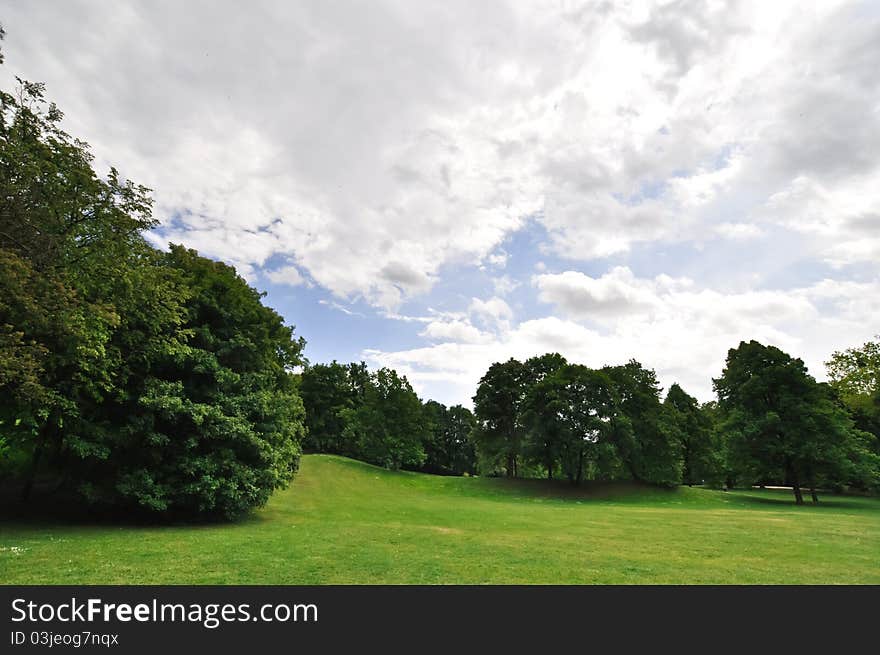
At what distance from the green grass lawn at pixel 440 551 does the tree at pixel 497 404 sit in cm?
3170

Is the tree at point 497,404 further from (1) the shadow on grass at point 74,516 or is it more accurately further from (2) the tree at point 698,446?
(1) the shadow on grass at point 74,516

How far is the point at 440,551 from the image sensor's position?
13.9 metres

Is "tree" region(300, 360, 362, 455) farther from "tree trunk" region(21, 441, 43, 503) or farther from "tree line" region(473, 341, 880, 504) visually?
"tree trunk" region(21, 441, 43, 503)

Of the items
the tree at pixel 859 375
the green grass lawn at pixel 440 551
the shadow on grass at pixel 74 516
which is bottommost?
the shadow on grass at pixel 74 516

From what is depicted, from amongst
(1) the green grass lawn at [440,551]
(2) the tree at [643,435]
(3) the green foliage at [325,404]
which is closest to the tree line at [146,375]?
(1) the green grass lawn at [440,551]

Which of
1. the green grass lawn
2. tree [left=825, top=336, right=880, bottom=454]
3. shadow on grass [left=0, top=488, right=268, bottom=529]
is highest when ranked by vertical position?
tree [left=825, top=336, right=880, bottom=454]

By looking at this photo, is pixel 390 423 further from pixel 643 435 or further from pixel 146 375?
pixel 146 375

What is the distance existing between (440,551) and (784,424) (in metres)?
40.5

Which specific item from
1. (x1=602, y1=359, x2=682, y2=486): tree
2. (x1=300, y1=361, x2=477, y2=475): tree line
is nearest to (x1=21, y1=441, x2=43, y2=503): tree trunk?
(x1=300, y1=361, x2=477, y2=475): tree line

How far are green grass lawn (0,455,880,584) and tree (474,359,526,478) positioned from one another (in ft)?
104

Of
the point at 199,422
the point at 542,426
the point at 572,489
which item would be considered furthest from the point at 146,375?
the point at 572,489

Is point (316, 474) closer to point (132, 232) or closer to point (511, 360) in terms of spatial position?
point (511, 360)

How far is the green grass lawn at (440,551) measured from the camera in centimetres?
1073

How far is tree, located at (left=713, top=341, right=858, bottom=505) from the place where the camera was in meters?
38.6
